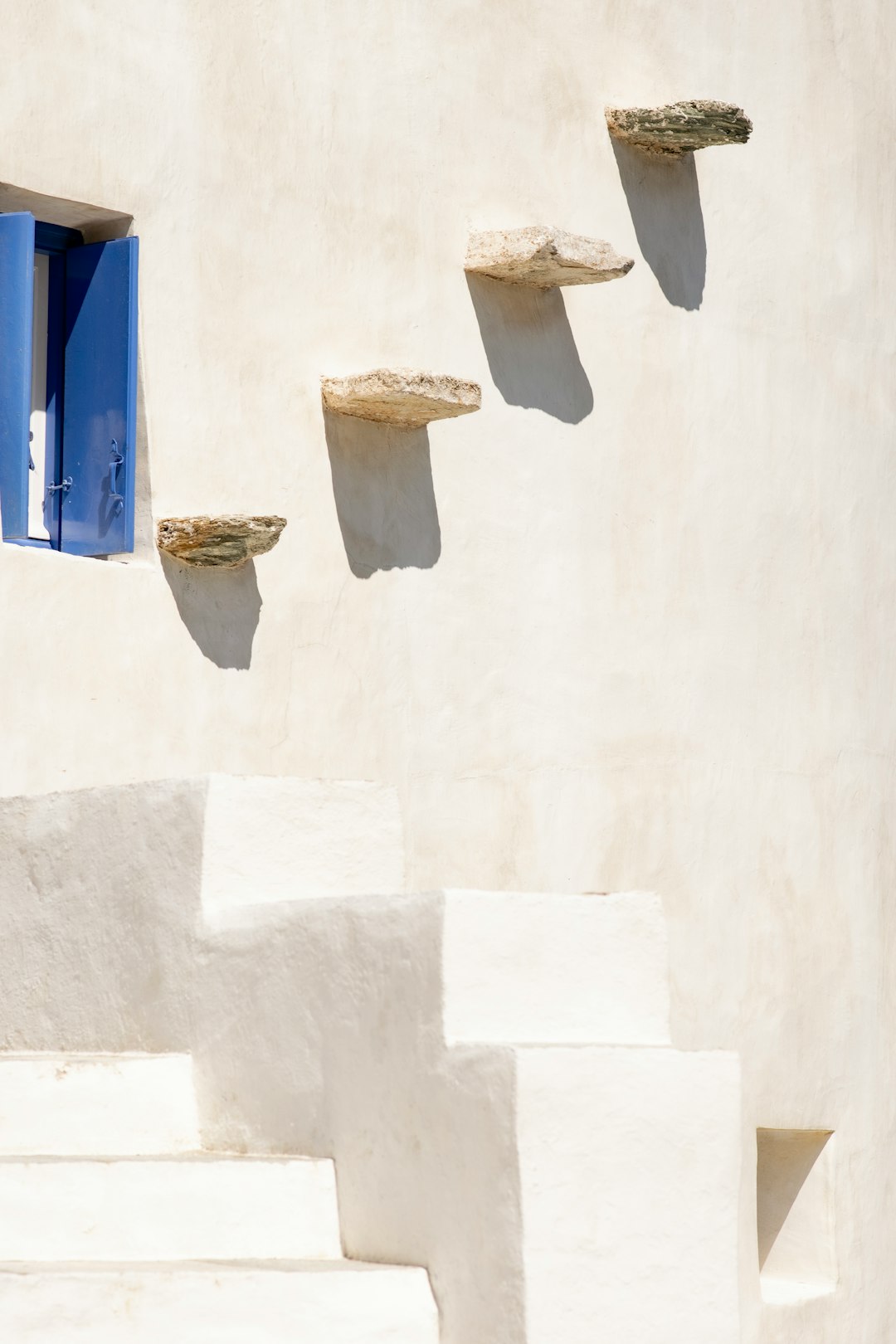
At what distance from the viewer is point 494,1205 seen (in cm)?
397

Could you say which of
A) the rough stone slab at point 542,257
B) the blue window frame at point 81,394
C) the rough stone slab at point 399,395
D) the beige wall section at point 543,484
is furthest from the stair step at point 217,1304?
the rough stone slab at point 542,257

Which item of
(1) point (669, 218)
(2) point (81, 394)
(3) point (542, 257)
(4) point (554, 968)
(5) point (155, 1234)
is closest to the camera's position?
(5) point (155, 1234)

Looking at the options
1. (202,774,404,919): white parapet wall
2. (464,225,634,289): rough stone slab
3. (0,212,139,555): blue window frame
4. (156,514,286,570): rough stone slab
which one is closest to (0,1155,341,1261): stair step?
(202,774,404,919): white parapet wall

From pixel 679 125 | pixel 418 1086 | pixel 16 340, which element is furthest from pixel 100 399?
pixel 418 1086

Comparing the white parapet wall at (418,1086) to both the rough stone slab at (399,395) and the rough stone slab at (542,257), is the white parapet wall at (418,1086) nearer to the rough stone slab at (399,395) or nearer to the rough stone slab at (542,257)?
the rough stone slab at (399,395)

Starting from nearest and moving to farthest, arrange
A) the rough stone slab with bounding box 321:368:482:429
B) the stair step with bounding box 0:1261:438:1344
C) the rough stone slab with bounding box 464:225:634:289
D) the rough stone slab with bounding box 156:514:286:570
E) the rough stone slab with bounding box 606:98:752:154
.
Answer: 1. the stair step with bounding box 0:1261:438:1344
2. the rough stone slab with bounding box 156:514:286:570
3. the rough stone slab with bounding box 321:368:482:429
4. the rough stone slab with bounding box 464:225:634:289
5. the rough stone slab with bounding box 606:98:752:154

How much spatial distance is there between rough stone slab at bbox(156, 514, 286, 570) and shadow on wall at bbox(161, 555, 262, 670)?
0.23 ft

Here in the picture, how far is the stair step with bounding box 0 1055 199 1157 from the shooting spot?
4555 mm

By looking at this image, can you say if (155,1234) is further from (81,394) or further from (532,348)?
(532,348)

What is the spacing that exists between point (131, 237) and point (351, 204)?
3.66 ft

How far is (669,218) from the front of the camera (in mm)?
9469

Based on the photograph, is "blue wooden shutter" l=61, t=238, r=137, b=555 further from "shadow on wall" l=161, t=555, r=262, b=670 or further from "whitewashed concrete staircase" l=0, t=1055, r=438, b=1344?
"whitewashed concrete staircase" l=0, t=1055, r=438, b=1344

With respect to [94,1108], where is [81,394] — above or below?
above

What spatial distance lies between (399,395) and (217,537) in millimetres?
959
